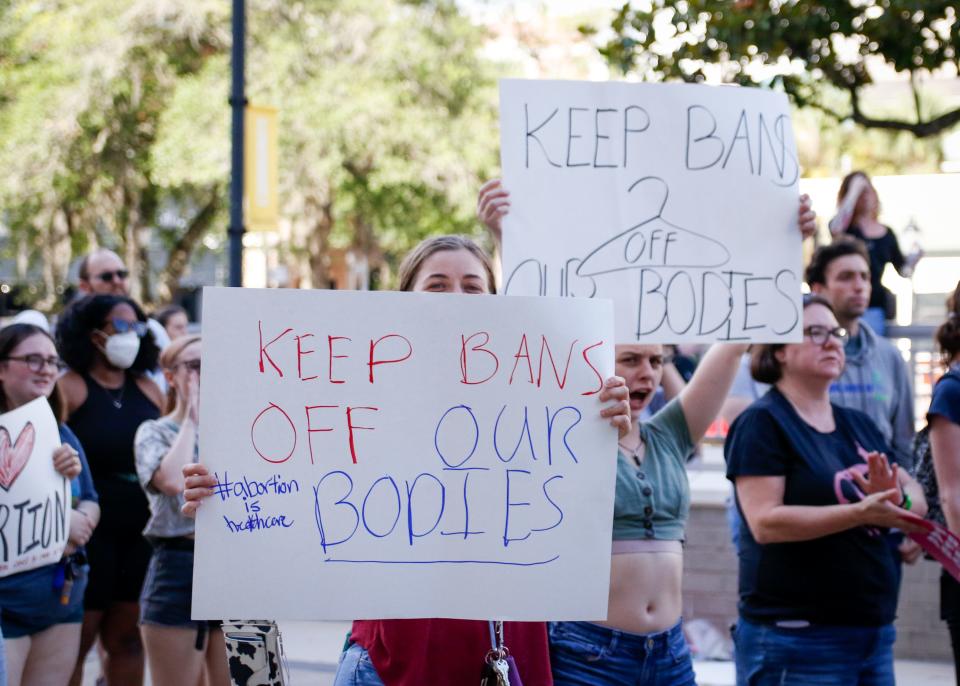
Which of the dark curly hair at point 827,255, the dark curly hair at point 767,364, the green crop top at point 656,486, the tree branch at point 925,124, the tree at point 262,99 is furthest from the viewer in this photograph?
the tree at point 262,99

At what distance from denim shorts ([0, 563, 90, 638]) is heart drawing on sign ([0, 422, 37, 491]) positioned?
1.18ft

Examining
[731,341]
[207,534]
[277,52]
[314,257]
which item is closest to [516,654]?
[207,534]

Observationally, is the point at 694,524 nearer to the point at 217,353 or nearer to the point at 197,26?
the point at 217,353

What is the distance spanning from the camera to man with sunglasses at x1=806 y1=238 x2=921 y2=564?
5219mm

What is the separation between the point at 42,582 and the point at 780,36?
435 cm

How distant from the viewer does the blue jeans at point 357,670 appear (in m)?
2.81

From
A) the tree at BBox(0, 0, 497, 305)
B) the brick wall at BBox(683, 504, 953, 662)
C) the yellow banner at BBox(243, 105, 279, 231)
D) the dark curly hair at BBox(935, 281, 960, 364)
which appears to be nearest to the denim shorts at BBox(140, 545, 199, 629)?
the dark curly hair at BBox(935, 281, 960, 364)

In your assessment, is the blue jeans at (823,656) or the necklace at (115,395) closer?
the blue jeans at (823,656)

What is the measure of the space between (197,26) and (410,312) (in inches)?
839

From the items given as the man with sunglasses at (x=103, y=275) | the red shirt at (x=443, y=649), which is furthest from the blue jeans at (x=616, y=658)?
the man with sunglasses at (x=103, y=275)

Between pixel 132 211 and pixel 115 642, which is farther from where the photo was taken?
pixel 132 211

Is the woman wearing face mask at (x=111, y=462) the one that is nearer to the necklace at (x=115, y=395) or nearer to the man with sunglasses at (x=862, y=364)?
the necklace at (x=115, y=395)

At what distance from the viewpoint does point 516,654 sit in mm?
2859

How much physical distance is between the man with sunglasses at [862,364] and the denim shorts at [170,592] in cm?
272
